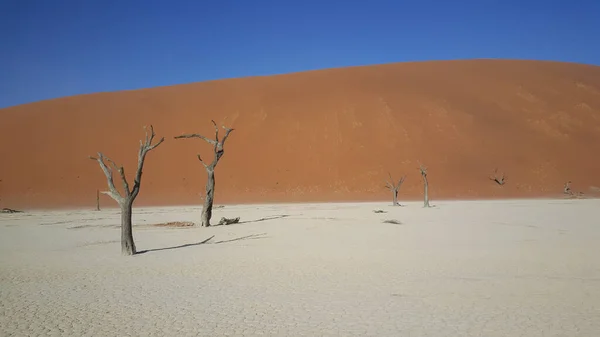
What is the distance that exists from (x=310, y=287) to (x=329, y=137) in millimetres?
52718

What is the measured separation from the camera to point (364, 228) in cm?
1791

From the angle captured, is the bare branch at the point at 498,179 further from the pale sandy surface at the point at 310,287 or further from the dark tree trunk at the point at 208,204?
the dark tree trunk at the point at 208,204

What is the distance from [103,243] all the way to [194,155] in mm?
46044

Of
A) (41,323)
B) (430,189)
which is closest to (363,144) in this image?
(430,189)

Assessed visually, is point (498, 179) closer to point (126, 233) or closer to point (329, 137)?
point (329, 137)

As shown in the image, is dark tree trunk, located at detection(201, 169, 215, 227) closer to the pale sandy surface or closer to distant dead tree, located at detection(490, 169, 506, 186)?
the pale sandy surface

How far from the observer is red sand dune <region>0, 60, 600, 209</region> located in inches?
2064

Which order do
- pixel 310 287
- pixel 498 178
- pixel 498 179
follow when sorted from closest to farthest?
pixel 310 287 → pixel 498 179 → pixel 498 178

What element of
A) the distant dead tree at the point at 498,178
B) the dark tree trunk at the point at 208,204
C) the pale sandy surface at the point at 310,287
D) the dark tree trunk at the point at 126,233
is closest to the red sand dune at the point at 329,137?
the distant dead tree at the point at 498,178

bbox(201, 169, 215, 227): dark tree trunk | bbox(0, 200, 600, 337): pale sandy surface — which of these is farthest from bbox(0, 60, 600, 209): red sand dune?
bbox(0, 200, 600, 337): pale sandy surface

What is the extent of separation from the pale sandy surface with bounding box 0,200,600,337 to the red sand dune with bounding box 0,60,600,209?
3787cm

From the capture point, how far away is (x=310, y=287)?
25.2 ft

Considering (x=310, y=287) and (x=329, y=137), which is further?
(x=329, y=137)

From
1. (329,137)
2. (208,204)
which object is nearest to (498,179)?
(329,137)
